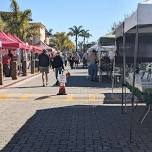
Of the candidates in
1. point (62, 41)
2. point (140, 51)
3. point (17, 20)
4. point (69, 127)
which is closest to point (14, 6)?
point (17, 20)

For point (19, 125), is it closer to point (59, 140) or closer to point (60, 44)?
point (59, 140)

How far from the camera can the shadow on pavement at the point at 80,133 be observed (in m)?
8.66

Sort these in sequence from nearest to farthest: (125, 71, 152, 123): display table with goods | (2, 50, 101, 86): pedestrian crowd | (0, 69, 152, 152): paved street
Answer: (0, 69, 152, 152): paved street, (125, 71, 152, 123): display table with goods, (2, 50, 101, 86): pedestrian crowd

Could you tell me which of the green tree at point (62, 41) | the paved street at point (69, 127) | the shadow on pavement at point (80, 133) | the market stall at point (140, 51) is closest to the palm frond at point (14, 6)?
the market stall at point (140, 51)

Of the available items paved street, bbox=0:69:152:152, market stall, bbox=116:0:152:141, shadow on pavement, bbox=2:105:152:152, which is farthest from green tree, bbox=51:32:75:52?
shadow on pavement, bbox=2:105:152:152

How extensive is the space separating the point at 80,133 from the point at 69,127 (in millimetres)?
831

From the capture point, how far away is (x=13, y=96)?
1839cm

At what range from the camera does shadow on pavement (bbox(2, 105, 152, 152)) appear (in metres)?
8.66

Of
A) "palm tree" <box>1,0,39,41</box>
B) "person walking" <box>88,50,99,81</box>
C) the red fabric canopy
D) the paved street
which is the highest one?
"palm tree" <box>1,0,39,41</box>

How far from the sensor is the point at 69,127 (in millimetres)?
10859

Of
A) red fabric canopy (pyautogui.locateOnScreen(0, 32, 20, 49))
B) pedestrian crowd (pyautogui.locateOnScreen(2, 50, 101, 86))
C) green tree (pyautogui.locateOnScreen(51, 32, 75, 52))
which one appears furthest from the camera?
green tree (pyautogui.locateOnScreen(51, 32, 75, 52))

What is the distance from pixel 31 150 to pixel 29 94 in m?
10.9

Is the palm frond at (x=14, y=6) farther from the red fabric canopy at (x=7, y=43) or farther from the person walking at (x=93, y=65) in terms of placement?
the person walking at (x=93, y=65)

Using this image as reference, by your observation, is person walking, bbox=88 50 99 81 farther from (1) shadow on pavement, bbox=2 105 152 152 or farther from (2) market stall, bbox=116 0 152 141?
(1) shadow on pavement, bbox=2 105 152 152
